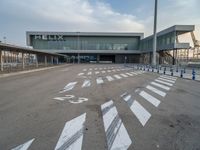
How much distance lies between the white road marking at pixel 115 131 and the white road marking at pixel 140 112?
662mm

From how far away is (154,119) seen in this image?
5.62 metres

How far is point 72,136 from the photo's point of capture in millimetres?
4340

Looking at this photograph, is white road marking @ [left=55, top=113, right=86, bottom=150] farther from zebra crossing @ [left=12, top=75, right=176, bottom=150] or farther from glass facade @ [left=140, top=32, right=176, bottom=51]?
glass facade @ [left=140, top=32, right=176, bottom=51]

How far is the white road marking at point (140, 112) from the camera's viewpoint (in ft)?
18.4

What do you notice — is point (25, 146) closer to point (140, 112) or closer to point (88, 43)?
point (140, 112)

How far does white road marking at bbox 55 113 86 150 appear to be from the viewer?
12.6ft

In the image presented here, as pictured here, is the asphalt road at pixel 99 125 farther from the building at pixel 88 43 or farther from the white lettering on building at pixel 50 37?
the white lettering on building at pixel 50 37

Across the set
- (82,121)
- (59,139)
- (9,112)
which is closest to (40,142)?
(59,139)

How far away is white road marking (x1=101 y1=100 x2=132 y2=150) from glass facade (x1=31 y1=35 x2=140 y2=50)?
248 ft

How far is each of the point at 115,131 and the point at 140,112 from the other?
197 cm

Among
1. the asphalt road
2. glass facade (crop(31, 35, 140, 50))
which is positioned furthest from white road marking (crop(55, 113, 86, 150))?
glass facade (crop(31, 35, 140, 50))

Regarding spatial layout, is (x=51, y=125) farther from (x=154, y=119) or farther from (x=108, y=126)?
(x=154, y=119)

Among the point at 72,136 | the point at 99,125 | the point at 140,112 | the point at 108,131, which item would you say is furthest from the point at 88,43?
the point at 72,136

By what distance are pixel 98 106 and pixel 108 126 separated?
214 centimetres
